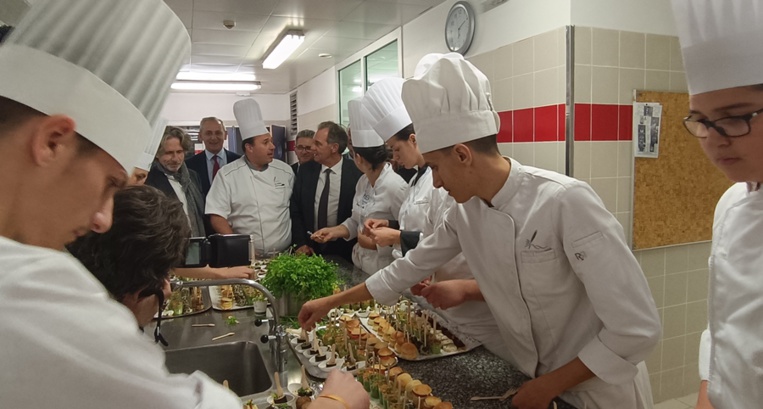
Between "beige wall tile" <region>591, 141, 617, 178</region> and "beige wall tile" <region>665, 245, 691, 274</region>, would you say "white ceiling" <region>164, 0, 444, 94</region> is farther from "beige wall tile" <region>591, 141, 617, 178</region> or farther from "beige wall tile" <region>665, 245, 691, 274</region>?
"beige wall tile" <region>665, 245, 691, 274</region>

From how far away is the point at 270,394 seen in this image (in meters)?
1.55

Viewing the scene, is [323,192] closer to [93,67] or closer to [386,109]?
[386,109]

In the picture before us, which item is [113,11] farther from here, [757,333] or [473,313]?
[473,313]

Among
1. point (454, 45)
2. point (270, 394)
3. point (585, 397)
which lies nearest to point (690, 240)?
point (454, 45)

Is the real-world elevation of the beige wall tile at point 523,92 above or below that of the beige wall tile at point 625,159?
above

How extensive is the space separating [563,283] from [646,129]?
7.11 ft

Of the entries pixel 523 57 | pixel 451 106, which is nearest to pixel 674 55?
pixel 523 57

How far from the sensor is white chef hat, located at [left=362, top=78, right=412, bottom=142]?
8.81 feet

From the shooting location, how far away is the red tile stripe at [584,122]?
3006 mm

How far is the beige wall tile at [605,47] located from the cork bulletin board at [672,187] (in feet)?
1.00

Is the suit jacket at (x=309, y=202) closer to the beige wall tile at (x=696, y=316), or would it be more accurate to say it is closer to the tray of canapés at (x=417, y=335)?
the tray of canapés at (x=417, y=335)

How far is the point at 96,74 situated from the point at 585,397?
55.0 inches

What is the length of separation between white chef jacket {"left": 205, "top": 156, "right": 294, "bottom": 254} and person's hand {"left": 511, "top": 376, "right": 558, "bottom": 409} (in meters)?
2.74

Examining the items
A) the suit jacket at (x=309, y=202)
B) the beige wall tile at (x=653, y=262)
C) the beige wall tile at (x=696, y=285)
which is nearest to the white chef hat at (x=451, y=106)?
the beige wall tile at (x=653, y=262)
